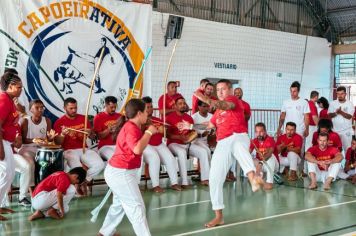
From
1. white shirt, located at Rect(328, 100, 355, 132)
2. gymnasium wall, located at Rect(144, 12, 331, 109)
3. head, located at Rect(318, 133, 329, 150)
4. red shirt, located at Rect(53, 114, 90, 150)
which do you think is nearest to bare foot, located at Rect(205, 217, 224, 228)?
red shirt, located at Rect(53, 114, 90, 150)

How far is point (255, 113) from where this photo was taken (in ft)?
47.5

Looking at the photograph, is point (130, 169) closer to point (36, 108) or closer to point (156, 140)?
point (36, 108)

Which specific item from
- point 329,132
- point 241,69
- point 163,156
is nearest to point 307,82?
point 241,69

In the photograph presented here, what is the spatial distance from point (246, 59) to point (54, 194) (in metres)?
10.2

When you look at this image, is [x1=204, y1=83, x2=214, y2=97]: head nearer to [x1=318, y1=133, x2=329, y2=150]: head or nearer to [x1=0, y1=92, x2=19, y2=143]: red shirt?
[x1=318, y1=133, x2=329, y2=150]: head

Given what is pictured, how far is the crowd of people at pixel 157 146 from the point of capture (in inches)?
176

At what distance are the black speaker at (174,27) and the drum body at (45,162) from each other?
6.67 metres

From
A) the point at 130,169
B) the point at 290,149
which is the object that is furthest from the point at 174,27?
the point at 130,169

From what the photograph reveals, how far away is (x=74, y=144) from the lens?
7.43m

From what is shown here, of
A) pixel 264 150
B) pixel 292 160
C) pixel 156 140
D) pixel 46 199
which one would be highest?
pixel 156 140

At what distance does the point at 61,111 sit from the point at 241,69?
789 centimetres

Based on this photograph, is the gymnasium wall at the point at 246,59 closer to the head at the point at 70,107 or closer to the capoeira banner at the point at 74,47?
the capoeira banner at the point at 74,47

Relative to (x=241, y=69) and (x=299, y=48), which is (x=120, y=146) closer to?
(x=241, y=69)

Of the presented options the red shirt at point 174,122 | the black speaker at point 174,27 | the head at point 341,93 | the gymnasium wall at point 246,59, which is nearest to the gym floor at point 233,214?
the red shirt at point 174,122
